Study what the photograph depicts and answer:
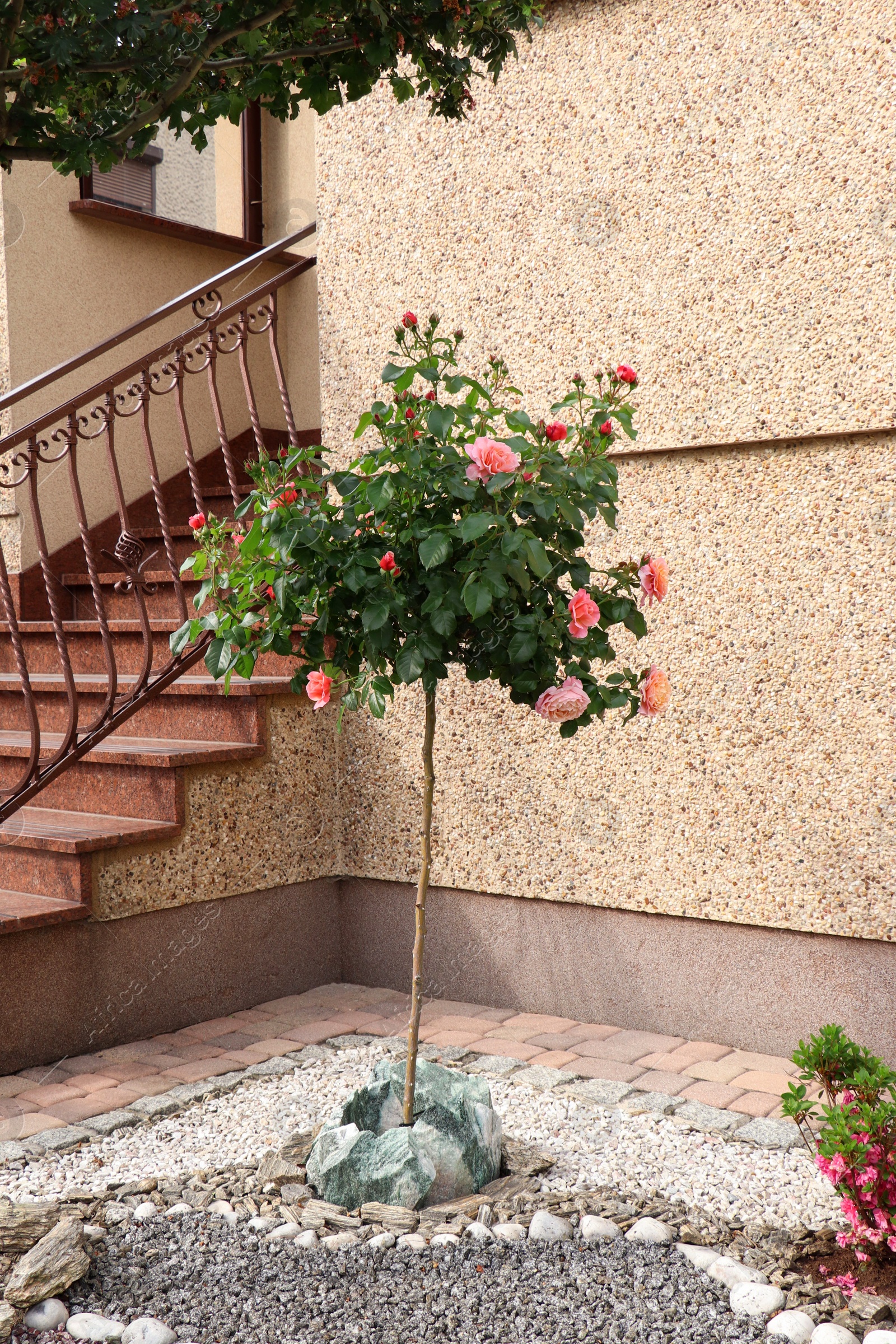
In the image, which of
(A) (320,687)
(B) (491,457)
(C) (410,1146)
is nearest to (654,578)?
(B) (491,457)

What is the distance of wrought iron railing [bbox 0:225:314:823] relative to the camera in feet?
11.6

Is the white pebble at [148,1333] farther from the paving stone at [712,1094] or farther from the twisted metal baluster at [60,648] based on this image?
the twisted metal baluster at [60,648]

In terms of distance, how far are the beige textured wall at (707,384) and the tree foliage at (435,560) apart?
0.96 meters

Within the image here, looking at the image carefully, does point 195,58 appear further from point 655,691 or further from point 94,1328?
point 94,1328

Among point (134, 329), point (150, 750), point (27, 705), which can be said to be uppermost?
point (134, 329)

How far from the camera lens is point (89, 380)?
5168 mm

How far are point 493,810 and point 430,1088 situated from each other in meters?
1.27

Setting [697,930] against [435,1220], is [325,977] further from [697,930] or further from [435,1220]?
[435,1220]

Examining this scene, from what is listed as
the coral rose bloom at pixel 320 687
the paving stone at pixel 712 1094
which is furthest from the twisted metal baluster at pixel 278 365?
the paving stone at pixel 712 1094

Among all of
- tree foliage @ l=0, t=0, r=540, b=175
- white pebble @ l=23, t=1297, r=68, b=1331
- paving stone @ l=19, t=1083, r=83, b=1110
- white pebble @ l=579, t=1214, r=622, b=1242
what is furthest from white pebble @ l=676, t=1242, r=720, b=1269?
tree foliage @ l=0, t=0, r=540, b=175

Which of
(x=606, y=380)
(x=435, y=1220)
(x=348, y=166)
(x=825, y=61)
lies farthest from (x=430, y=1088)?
(x=348, y=166)

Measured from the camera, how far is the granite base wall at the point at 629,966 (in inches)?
123

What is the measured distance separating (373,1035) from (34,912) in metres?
1.05

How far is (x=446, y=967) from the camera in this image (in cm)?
388
